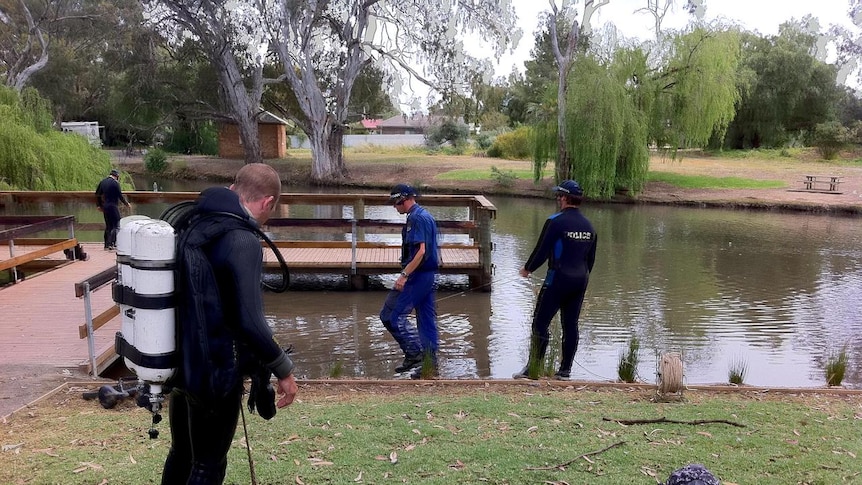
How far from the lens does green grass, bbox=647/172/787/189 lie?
2769cm

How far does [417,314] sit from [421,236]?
87 cm

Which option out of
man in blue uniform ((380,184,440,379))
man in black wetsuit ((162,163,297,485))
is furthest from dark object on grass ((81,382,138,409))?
man in blue uniform ((380,184,440,379))

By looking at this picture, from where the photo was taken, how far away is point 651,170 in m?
32.0

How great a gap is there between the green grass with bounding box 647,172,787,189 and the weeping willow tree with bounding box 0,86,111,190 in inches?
870

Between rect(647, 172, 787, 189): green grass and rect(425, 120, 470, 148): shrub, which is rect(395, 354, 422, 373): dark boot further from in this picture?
rect(425, 120, 470, 148): shrub

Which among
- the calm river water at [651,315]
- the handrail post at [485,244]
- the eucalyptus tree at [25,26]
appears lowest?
the calm river water at [651,315]

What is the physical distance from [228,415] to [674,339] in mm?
6940

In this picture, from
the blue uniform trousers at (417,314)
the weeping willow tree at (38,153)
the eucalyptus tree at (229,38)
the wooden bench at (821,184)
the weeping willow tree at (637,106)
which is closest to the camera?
the blue uniform trousers at (417,314)

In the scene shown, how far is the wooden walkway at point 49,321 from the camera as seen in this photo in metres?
6.12

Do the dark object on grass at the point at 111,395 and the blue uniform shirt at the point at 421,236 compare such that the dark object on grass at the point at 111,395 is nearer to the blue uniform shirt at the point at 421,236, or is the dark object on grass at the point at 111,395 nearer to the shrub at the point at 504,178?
the blue uniform shirt at the point at 421,236

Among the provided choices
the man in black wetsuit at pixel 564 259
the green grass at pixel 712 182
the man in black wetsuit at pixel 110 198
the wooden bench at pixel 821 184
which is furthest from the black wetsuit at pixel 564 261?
the wooden bench at pixel 821 184

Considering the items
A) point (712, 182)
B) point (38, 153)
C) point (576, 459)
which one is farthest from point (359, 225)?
point (712, 182)

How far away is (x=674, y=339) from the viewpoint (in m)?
8.35

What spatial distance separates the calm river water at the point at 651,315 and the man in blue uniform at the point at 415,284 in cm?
55
